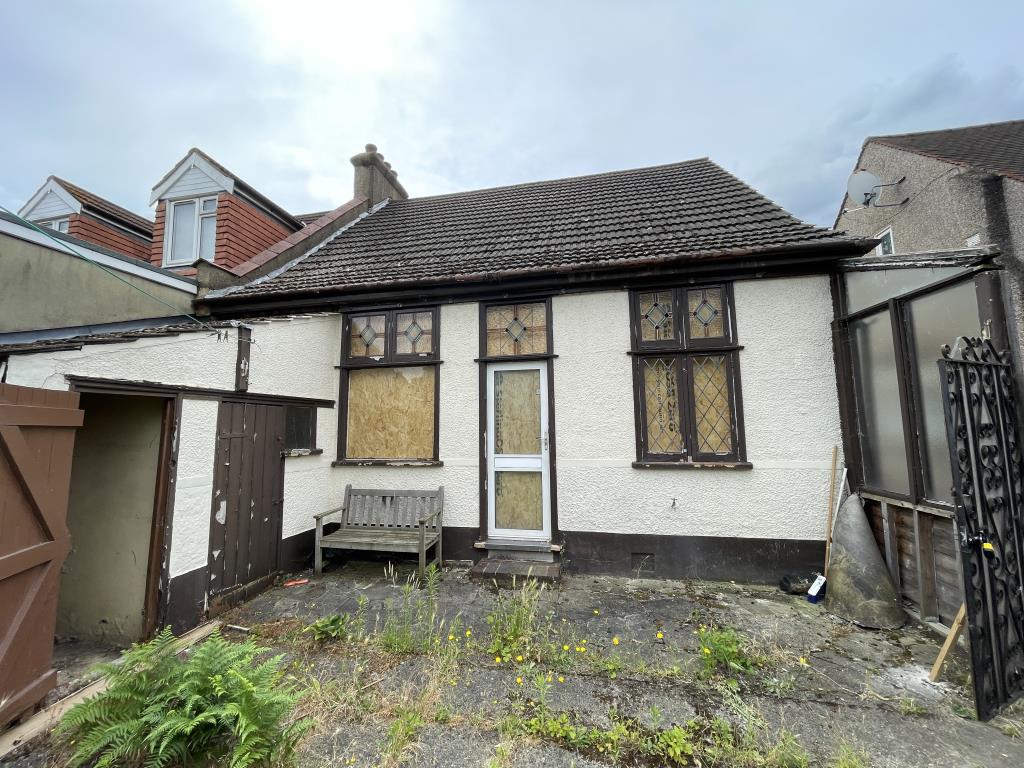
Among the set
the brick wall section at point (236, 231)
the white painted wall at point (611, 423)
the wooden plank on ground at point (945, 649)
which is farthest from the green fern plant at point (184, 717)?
the brick wall section at point (236, 231)

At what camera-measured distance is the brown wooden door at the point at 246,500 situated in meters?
4.05

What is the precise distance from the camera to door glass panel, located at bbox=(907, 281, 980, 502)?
11.1 ft

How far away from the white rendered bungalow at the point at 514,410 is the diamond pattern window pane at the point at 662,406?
2 cm

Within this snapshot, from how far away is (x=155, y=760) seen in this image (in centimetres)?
207

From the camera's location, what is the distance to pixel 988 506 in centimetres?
280

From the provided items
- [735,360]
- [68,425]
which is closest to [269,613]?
[68,425]

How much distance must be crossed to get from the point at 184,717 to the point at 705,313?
553 cm

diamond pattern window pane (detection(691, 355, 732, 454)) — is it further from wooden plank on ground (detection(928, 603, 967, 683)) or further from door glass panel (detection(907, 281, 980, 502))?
wooden plank on ground (detection(928, 603, 967, 683))

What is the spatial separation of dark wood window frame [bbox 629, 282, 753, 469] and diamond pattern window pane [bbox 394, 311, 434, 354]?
265cm

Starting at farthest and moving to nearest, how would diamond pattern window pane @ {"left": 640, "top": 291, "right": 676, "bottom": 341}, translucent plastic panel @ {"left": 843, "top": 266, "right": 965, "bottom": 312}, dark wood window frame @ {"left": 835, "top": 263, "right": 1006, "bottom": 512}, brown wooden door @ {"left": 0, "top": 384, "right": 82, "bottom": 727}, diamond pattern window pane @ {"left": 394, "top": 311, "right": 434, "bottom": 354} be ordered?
diamond pattern window pane @ {"left": 394, "top": 311, "right": 434, "bottom": 354}, diamond pattern window pane @ {"left": 640, "top": 291, "right": 676, "bottom": 341}, translucent plastic panel @ {"left": 843, "top": 266, "right": 965, "bottom": 312}, dark wood window frame @ {"left": 835, "top": 263, "right": 1006, "bottom": 512}, brown wooden door @ {"left": 0, "top": 384, "right": 82, "bottom": 727}

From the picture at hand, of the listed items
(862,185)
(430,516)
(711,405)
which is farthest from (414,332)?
(862,185)

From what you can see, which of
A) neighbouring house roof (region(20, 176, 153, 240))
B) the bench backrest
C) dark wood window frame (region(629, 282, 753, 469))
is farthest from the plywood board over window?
neighbouring house roof (region(20, 176, 153, 240))

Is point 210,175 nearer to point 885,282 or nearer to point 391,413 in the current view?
point 391,413

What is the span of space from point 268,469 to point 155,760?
290cm
